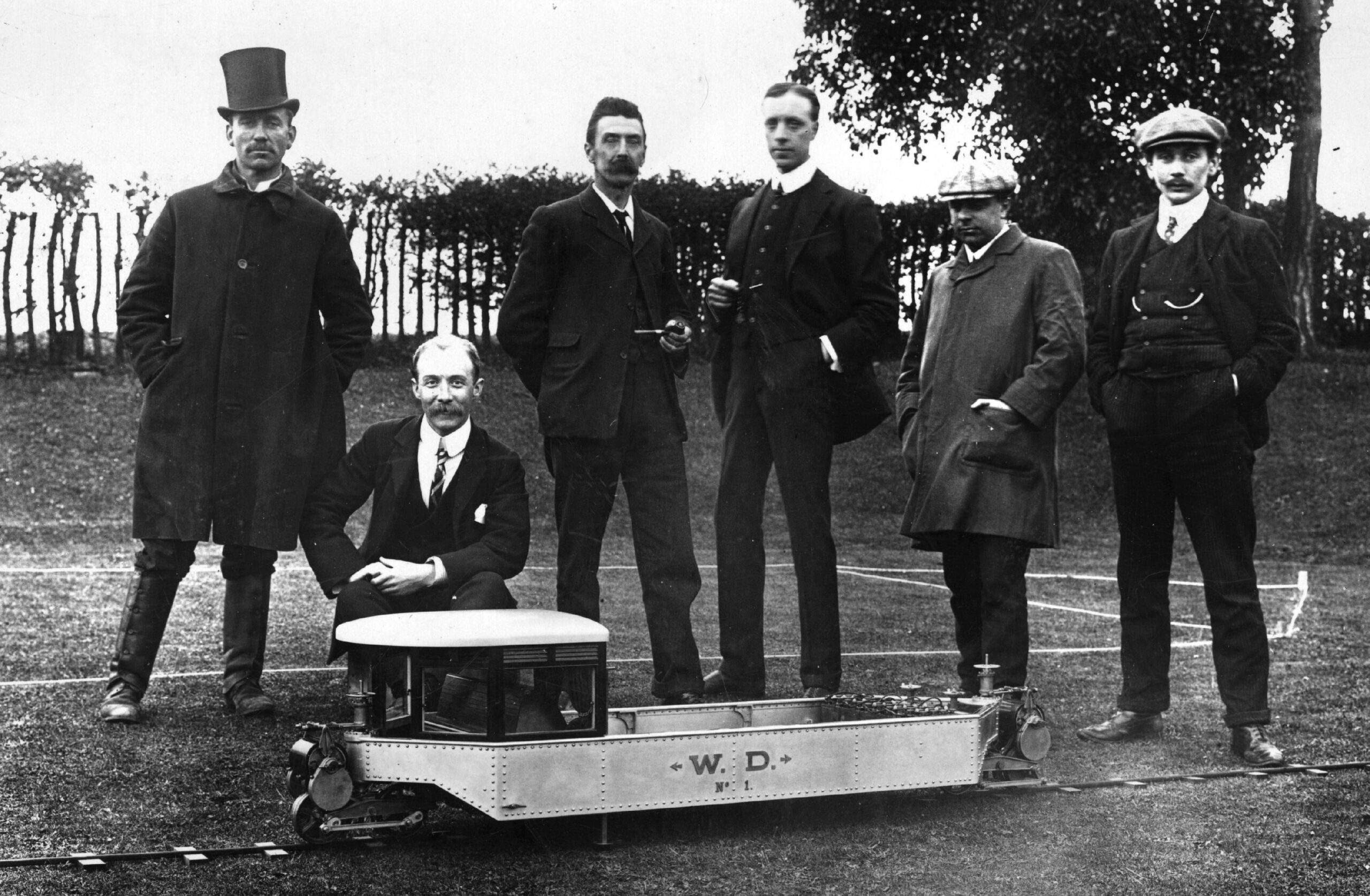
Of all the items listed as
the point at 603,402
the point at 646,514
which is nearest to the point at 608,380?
the point at 603,402

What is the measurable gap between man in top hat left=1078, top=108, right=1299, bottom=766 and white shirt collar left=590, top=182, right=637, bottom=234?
180cm

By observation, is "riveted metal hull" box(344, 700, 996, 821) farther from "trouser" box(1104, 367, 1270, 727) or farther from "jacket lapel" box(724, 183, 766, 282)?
"jacket lapel" box(724, 183, 766, 282)

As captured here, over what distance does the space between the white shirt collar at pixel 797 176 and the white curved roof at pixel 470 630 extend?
2455 mm

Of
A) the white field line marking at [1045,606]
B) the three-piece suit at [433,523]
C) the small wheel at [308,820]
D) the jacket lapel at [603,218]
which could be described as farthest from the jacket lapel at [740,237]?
the small wheel at [308,820]

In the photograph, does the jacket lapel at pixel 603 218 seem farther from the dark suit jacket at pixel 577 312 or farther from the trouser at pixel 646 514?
the trouser at pixel 646 514

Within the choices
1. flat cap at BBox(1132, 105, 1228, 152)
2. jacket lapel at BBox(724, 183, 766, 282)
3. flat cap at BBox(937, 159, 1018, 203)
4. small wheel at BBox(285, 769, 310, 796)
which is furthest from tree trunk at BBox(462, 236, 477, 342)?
small wheel at BBox(285, 769, 310, 796)

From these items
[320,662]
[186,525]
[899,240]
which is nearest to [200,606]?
[320,662]

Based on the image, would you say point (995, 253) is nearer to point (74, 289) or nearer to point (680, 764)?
point (680, 764)

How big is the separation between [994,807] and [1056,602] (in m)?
5.36

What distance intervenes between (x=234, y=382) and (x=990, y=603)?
2.76 metres

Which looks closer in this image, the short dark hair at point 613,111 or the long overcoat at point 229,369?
the long overcoat at point 229,369

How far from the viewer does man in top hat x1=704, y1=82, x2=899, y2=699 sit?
5.89m

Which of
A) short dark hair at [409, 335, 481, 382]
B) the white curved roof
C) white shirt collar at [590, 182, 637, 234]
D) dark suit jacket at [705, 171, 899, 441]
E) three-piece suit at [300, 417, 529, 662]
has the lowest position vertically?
the white curved roof

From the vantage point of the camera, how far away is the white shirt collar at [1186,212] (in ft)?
17.8
